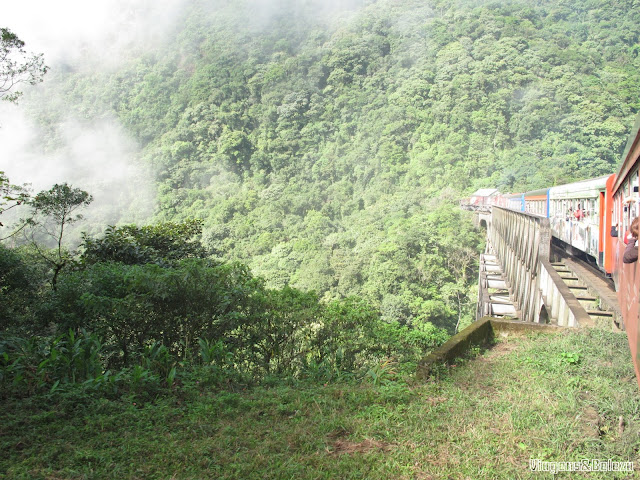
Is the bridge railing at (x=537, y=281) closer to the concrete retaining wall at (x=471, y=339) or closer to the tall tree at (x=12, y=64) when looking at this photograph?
the concrete retaining wall at (x=471, y=339)

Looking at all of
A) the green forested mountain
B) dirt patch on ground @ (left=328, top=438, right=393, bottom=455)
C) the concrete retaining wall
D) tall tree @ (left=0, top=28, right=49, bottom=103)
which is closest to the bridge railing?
the concrete retaining wall

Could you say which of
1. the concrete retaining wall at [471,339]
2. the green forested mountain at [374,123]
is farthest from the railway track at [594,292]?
the green forested mountain at [374,123]

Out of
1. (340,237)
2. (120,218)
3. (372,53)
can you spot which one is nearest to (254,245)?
(340,237)

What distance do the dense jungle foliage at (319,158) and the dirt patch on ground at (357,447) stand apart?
2.11 metres

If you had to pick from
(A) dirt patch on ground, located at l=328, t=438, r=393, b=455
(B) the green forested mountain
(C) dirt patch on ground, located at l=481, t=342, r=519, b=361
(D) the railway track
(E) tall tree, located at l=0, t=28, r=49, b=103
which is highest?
Answer: (B) the green forested mountain

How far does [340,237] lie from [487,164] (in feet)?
64.0

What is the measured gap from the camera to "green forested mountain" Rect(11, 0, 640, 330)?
33281 millimetres

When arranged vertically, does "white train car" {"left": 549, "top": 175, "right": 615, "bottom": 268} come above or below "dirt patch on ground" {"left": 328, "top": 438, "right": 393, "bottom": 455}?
above

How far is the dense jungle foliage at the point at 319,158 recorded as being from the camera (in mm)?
5461

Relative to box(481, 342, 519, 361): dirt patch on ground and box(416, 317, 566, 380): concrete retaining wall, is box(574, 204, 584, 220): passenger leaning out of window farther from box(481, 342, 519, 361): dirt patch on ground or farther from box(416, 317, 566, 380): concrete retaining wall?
box(481, 342, 519, 361): dirt patch on ground

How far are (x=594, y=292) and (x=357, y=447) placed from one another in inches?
238

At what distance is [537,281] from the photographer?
7914mm

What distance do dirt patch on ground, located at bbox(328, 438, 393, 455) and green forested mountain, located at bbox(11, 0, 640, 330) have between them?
21251 mm

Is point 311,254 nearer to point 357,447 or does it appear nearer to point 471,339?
point 471,339
